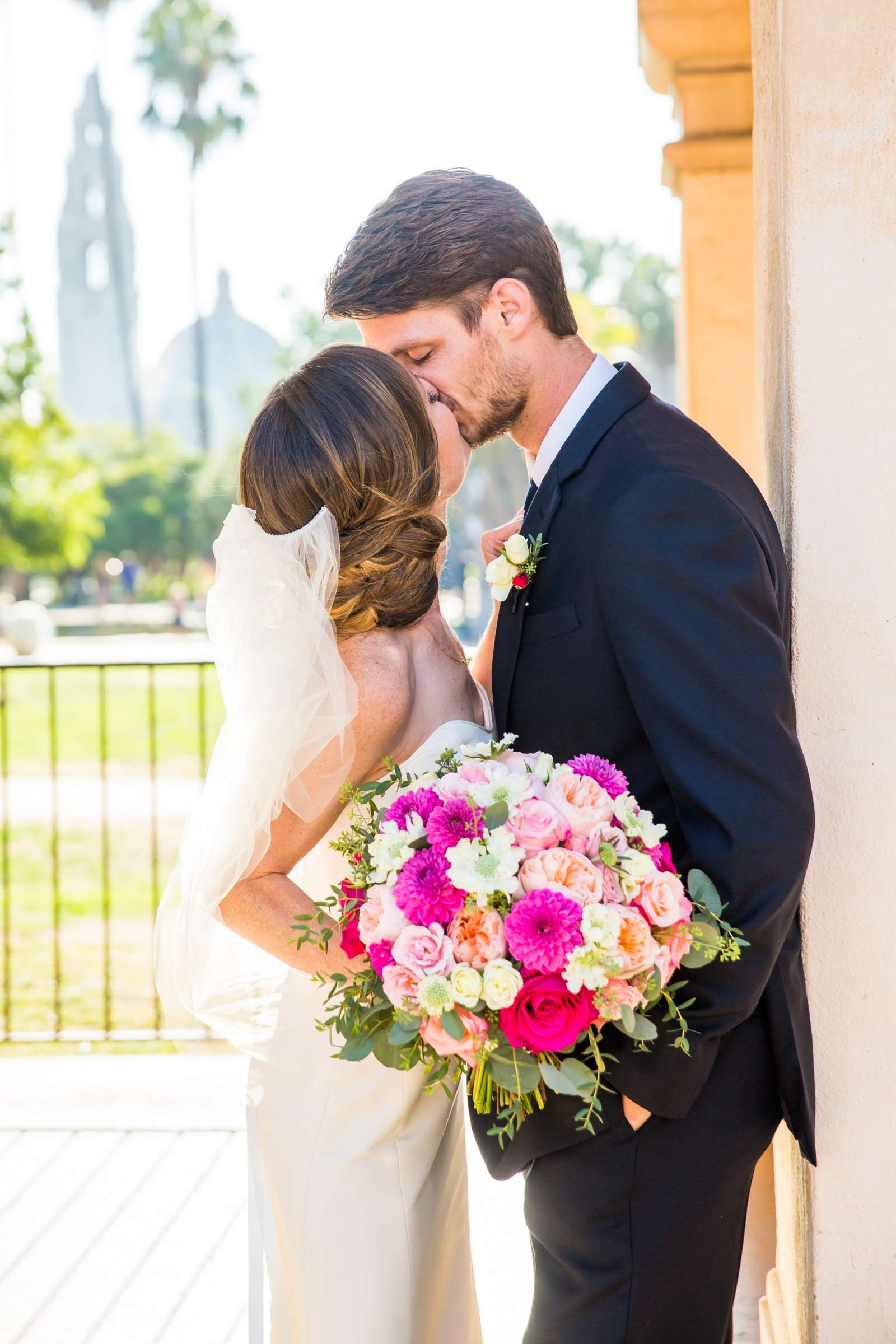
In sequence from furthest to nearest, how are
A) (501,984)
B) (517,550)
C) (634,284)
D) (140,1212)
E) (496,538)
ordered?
(634,284) < (140,1212) < (496,538) < (517,550) < (501,984)

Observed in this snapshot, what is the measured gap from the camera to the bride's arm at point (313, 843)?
1.99 metres

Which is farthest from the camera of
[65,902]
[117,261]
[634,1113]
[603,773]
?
[117,261]

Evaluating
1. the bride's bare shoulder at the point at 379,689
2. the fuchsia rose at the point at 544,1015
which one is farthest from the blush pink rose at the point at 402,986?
the bride's bare shoulder at the point at 379,689

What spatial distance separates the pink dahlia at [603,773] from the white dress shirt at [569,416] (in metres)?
0.66

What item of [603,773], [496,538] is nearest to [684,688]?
[603,773]

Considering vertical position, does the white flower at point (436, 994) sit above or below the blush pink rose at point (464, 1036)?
above

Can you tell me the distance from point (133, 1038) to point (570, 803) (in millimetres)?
3957

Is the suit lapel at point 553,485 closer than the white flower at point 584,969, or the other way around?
the white flower at point 584,969

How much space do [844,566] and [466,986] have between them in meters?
1.06

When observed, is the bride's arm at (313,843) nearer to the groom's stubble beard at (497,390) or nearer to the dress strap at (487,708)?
the dress strap at (487,708)

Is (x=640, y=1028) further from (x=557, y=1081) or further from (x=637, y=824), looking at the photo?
(x=637, y=824)

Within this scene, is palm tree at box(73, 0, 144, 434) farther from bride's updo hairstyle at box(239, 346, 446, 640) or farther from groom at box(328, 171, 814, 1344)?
bride's updo hairstyle at box(239, 346, 446, 640)

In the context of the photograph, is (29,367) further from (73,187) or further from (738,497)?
(73,187)

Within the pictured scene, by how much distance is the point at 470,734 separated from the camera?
→ 2162 mm
